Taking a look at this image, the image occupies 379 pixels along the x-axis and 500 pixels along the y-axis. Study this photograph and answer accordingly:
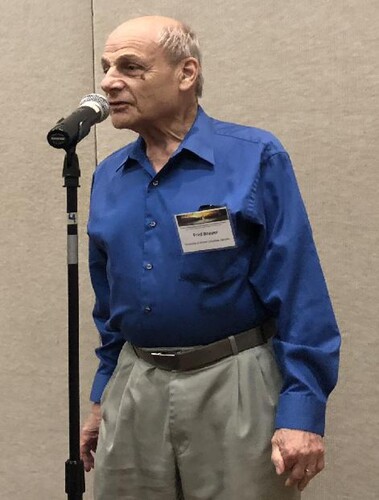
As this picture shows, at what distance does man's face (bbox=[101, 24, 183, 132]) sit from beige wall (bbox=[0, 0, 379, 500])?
1.66 ft

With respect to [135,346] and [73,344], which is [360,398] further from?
[73,344]

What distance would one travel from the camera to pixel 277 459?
1.23 metres

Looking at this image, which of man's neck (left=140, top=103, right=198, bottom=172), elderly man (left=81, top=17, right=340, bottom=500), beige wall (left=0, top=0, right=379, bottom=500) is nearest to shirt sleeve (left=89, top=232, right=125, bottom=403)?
elderly man (left=81, top=17, right=340, bottom=500)

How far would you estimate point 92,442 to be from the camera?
5.21ft

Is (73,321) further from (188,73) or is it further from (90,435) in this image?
(188,73)

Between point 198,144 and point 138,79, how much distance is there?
0.56ft

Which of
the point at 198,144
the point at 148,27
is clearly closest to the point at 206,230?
the point at 198,144

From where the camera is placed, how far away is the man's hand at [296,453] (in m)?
1.23

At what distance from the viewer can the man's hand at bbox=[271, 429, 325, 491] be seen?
123 cm

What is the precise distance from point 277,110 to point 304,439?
0.89m

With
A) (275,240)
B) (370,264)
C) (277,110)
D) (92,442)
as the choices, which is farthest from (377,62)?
(92,442)

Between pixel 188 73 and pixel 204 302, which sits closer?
pixel 204 302

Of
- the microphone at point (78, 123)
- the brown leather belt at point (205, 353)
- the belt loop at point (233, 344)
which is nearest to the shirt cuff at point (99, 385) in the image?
the brown leather belt at point (205, 353)

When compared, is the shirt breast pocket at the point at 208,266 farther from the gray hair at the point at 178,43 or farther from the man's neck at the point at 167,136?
the gray hair at the point at 178,43
